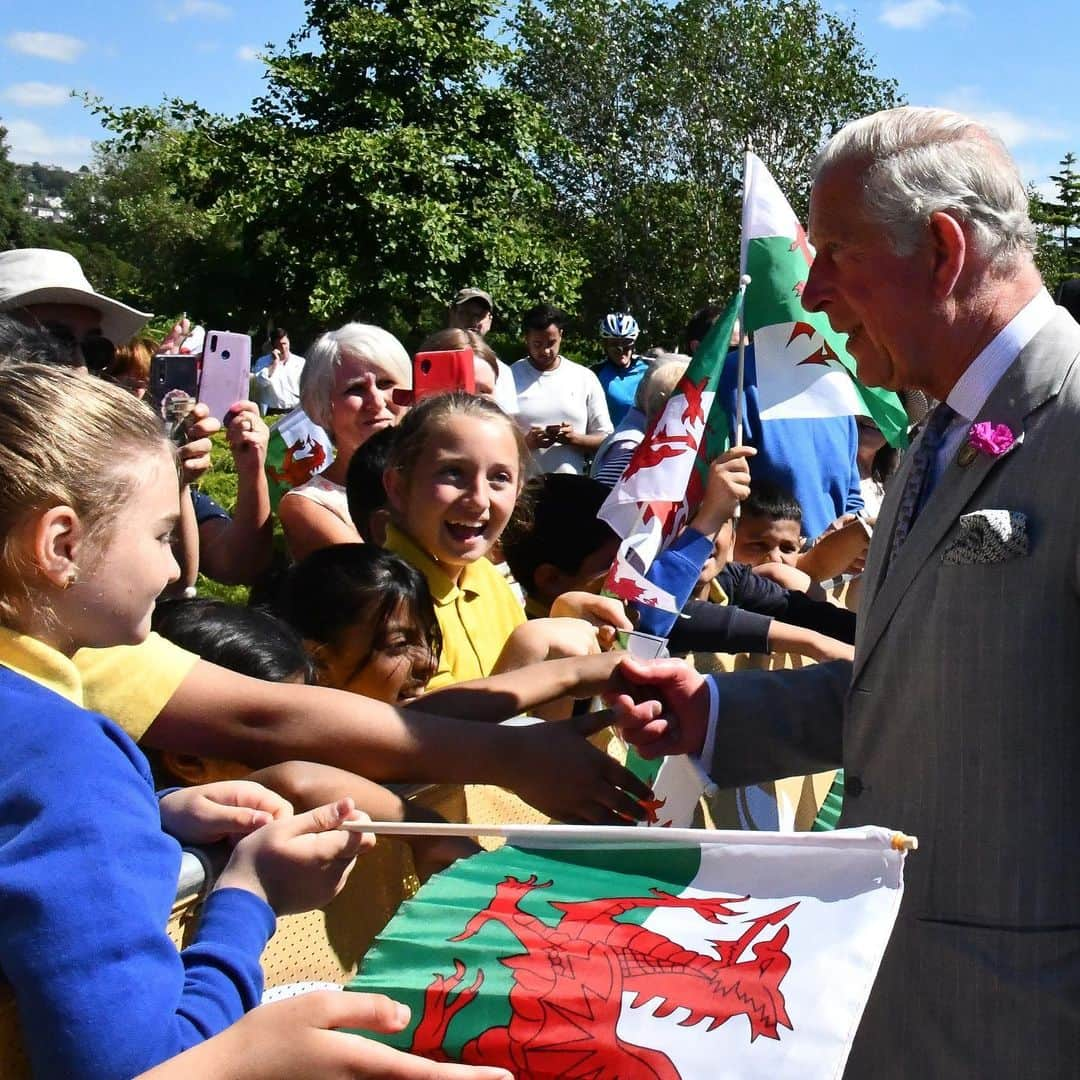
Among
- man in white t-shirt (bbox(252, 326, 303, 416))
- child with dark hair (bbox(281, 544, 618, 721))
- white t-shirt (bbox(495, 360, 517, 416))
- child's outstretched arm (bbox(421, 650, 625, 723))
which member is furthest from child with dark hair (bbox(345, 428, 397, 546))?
man in white t-shirt (bbox(252, 326, 303, 416))

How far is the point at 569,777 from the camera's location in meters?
2.47

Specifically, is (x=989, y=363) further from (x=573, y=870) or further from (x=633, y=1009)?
(x=633, y=1009)

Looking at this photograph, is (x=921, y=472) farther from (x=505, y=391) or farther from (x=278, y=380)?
(x=278, y=380)

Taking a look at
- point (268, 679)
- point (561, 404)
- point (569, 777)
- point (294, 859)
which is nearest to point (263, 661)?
point (268, 679)

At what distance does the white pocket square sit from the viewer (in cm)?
209

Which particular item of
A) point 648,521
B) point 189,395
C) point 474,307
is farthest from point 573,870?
point 474,307

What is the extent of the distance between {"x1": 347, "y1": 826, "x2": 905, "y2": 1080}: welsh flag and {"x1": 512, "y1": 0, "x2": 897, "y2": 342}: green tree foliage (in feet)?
104

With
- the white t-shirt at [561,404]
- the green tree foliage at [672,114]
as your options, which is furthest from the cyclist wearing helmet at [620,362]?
the green tree foliage at [672,114]

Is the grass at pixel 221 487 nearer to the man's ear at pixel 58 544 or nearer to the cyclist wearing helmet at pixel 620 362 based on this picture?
the cyclist wearing helmet at pixel 620 362

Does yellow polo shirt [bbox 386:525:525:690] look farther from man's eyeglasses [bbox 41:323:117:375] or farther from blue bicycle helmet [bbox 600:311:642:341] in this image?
blue bicycle helmet [bbox 600:311:642:341]

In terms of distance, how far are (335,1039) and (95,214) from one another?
7683cm

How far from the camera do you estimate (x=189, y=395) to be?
3889mm

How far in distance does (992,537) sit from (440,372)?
2.92 m

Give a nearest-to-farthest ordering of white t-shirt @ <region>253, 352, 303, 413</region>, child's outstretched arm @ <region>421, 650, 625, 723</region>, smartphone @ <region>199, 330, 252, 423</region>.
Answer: child's outstretched arm @ <region>421, 650, 625, 723</region>, smartphone @ <region>199, 330, 252, 423</region>, white t-shirt @ <region>253, 352, 303, 413</region>
